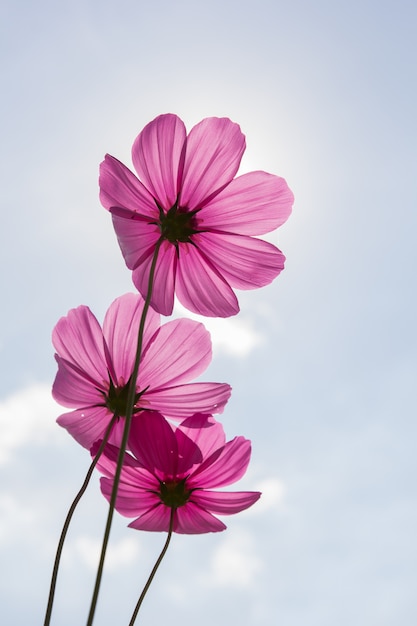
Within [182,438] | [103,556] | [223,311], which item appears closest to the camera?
[103,556]

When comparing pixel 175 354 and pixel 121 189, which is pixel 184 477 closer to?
pixel 175 354

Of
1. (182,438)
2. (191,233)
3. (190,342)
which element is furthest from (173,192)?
(182,438)

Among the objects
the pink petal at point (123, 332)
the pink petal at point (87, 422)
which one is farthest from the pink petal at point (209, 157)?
the pink petal at point (87, 422)

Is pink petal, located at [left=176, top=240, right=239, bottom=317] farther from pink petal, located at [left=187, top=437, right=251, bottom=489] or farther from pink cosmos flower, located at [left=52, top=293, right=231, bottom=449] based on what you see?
pink petal, located at [left=187, top=437, right=251, bottom=489]

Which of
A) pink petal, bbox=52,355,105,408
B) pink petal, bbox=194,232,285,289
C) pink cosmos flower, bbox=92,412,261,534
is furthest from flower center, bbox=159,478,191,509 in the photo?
pink petal, bbox=194,232,285,289

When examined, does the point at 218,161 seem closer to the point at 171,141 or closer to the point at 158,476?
the point at 171,141

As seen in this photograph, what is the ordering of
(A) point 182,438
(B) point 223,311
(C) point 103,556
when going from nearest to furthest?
(C) point 103,556
(A) point 182,438
(B) point 223,311
